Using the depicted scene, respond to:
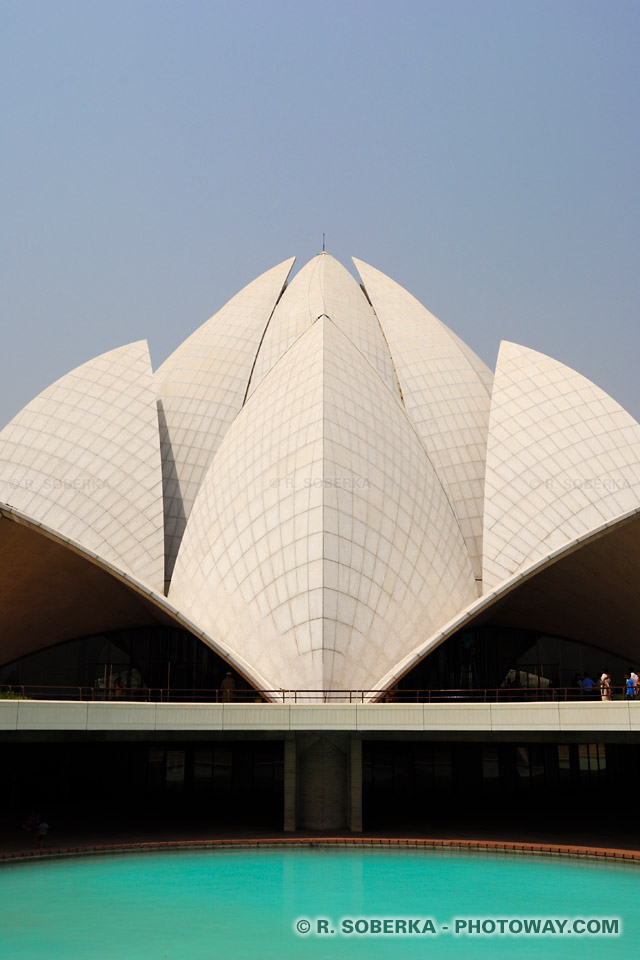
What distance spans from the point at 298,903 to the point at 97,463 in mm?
18421

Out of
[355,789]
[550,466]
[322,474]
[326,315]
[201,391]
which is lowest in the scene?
[355,789]

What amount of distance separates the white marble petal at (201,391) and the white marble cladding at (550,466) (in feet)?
31.0

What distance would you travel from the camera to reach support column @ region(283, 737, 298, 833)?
58.7 feet

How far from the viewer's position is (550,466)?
87.6ft

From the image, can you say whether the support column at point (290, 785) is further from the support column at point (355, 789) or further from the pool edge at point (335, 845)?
the support column at point (355, 789)

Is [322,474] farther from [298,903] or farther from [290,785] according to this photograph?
[298,903]

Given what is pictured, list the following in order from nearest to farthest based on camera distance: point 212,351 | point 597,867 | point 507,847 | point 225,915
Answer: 1. point 225,915
2. point 597,867
3. point 507,847
4. point 212,351

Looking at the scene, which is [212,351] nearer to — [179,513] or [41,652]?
[179,513]

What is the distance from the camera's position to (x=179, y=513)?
92.3 ft

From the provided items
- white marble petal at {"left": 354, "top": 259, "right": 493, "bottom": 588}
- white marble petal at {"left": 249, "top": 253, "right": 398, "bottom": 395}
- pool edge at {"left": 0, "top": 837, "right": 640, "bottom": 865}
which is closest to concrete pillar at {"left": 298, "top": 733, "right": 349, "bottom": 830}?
pool edge at {"left": 0, "top": 837, "right": 640, "bottom": 865}

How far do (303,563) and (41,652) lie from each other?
12461 mm

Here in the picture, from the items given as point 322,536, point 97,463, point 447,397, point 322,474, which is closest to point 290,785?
point 322,536

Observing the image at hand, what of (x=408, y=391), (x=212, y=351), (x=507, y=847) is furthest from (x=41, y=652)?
(x=507, y=847)

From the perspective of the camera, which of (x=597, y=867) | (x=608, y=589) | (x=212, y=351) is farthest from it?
(x=212, y=351)
